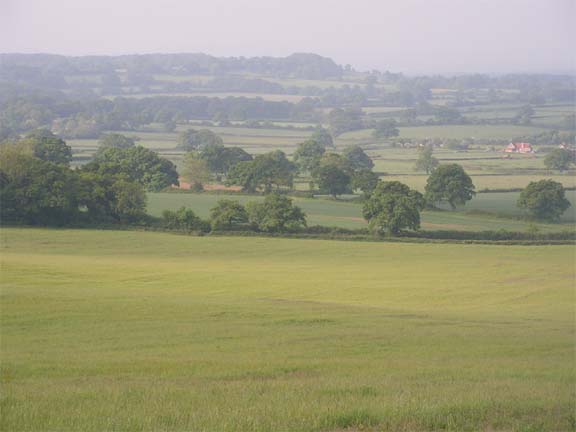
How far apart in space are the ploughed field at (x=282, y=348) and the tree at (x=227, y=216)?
633 inches

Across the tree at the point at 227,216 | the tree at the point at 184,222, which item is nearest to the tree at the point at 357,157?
the tree at the point at 227,216

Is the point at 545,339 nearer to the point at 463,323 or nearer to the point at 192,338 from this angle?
the point at 463,323

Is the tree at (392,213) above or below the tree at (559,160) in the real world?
below

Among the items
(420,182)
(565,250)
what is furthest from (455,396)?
(420,182)

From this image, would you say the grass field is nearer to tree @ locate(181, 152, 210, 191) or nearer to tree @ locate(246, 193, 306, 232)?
tree @ locate(181, 152, 210, 191)

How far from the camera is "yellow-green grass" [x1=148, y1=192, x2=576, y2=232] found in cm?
7319

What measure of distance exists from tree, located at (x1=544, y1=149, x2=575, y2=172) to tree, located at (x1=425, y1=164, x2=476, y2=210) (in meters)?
34.7

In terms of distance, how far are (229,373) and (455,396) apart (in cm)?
468

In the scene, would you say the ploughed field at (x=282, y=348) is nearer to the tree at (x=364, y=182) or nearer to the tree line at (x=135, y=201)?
the tree line at (x=135, y=201)

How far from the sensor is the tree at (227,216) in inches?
2645

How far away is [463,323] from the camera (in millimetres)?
25984

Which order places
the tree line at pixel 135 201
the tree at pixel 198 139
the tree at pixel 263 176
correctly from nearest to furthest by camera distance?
the tree line at pixel 135 201, the tree at pixel 263 176, the tree at pixel 198 139

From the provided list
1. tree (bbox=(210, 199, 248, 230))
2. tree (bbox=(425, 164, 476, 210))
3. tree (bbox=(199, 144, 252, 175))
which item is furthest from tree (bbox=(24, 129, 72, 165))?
tree (bbox=(425, 164, 476, 210))

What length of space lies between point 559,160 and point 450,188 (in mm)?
39122
